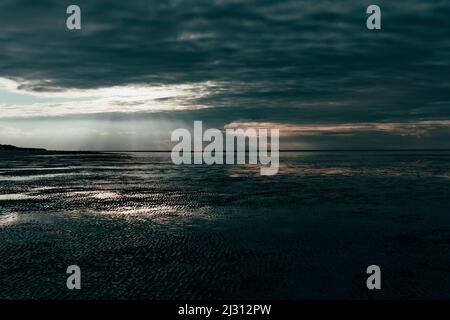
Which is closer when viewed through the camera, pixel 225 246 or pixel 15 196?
pixel 225 246

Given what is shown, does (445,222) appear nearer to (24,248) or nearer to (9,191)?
(24,248)

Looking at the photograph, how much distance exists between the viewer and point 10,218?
20.8 m

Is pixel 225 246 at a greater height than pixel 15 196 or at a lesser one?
lesser

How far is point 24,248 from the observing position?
603 inches

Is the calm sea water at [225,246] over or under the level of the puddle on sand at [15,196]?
under

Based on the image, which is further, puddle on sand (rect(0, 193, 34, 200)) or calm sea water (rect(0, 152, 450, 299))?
puddle on sand (rect(0, 193, 34, 200))

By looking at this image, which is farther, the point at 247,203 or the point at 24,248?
the point at 247,203

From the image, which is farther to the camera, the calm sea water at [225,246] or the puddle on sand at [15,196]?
the puddle on sand at [15,196]

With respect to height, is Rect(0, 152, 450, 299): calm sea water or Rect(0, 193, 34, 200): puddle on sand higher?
Rect(0, 193, 34, 200): puddle on sand

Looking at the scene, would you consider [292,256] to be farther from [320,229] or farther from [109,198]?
[109,198]

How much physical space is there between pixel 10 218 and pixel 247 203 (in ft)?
41.2
